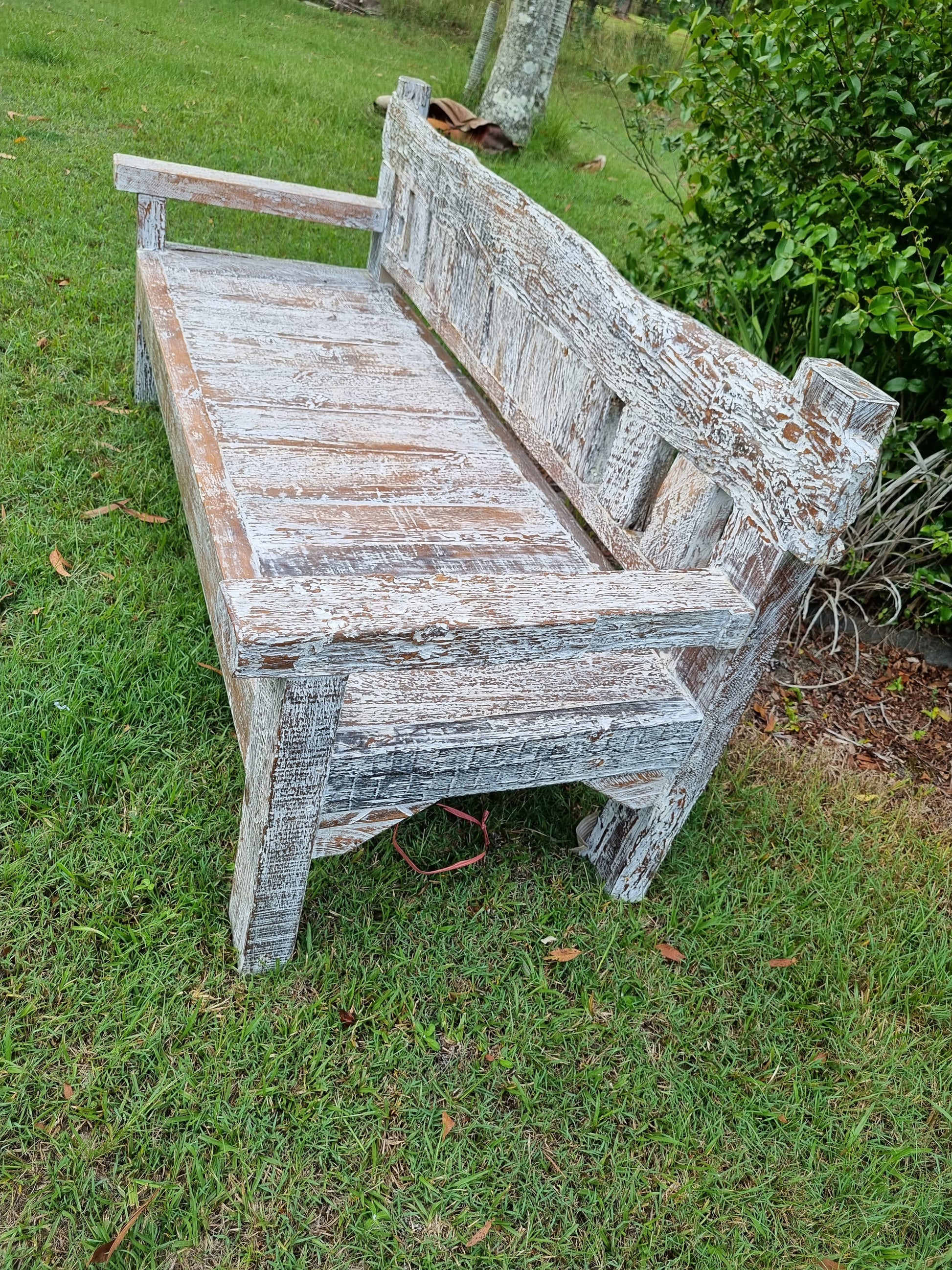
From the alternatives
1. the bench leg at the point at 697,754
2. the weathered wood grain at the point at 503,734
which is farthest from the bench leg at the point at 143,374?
the bench leg at the point at 697,754

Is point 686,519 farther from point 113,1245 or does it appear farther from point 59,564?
point 59,564

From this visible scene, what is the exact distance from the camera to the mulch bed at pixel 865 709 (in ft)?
10.2

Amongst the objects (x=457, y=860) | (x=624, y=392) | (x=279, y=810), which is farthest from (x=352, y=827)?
(x=624, y=392)

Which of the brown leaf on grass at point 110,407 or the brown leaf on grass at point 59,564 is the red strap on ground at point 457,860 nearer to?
the brown leaf on grass at point 59,564

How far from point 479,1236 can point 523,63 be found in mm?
8414

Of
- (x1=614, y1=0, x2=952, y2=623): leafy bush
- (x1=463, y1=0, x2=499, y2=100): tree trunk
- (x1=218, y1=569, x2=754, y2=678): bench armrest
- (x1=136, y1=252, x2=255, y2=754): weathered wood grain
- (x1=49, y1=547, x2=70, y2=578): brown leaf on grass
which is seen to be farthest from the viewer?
(x1=463, y1=0, x2=499, y2=100): tree trunk

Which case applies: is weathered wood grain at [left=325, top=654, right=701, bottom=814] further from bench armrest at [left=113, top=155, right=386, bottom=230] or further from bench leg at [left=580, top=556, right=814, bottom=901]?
bench armrest at [left=113, top=155, right=386, bottom=230]

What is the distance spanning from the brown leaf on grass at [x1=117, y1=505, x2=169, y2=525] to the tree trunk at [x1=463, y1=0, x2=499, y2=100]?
721 cm

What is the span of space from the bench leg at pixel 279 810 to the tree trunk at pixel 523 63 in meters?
7.69

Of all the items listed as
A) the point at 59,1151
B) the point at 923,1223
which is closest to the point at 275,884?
the point at 59,1151

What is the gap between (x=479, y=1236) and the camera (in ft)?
5.76

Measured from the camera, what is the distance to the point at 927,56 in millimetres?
2707

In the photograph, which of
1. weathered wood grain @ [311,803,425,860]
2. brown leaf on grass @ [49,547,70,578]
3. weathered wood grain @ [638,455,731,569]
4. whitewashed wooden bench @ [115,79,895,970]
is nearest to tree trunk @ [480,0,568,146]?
whitewashed wooden bench @ [115,79,895,970]

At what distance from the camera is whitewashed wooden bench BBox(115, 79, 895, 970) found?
160 centimetres
